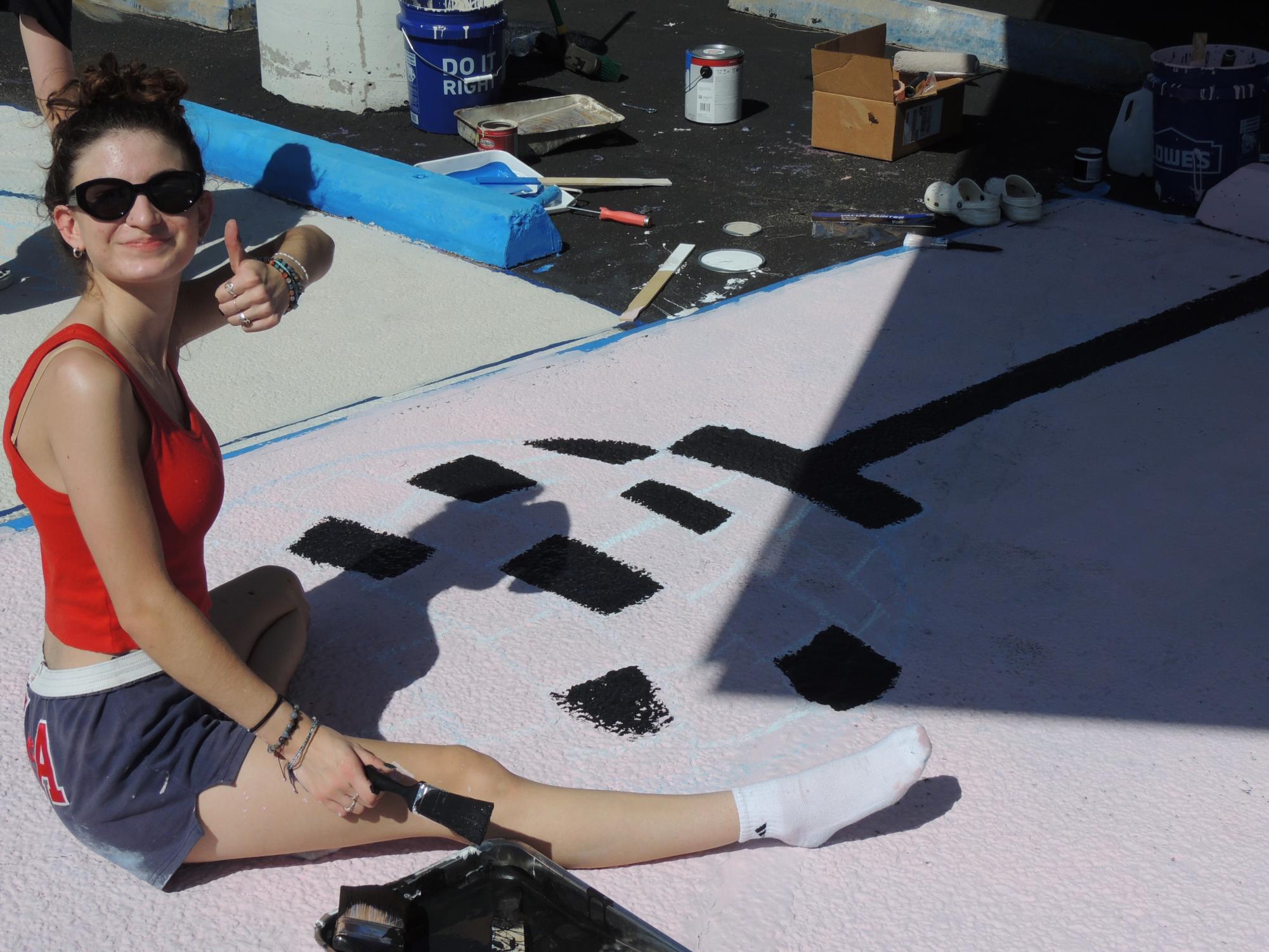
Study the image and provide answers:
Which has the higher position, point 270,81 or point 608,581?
point 270,81

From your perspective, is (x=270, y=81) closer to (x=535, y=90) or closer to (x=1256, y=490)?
(x=535, y=90)

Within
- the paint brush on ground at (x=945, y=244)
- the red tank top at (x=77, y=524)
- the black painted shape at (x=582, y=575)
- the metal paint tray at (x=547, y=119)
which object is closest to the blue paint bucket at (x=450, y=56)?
the metal paint tray at (x=547, y=119)

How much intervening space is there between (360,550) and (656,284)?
2.08 m

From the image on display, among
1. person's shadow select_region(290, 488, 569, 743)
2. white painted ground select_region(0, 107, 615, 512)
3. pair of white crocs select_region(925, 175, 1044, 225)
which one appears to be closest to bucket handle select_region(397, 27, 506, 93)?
white painted ground select_region(0, 107, 615, 512)

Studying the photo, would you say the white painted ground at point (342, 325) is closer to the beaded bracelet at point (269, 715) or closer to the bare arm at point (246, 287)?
the bare arm at point (246, 287)

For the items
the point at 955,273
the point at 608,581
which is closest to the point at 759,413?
the point at 608,581

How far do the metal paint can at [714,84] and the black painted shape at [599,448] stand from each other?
12.6 feet

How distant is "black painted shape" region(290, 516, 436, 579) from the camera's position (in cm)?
290

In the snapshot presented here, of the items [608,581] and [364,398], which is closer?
[608,581]

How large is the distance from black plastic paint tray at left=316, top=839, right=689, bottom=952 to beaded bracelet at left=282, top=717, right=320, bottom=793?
0.21 m

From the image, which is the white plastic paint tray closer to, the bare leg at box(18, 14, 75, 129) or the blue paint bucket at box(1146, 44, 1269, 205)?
the bare leg at box(18, 14, 75, 129)

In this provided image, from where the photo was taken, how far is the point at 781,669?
2574 millimetres

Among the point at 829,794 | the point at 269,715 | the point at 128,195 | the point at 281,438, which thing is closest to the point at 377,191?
the point at 281,438

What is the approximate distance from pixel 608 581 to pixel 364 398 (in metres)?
1.36
